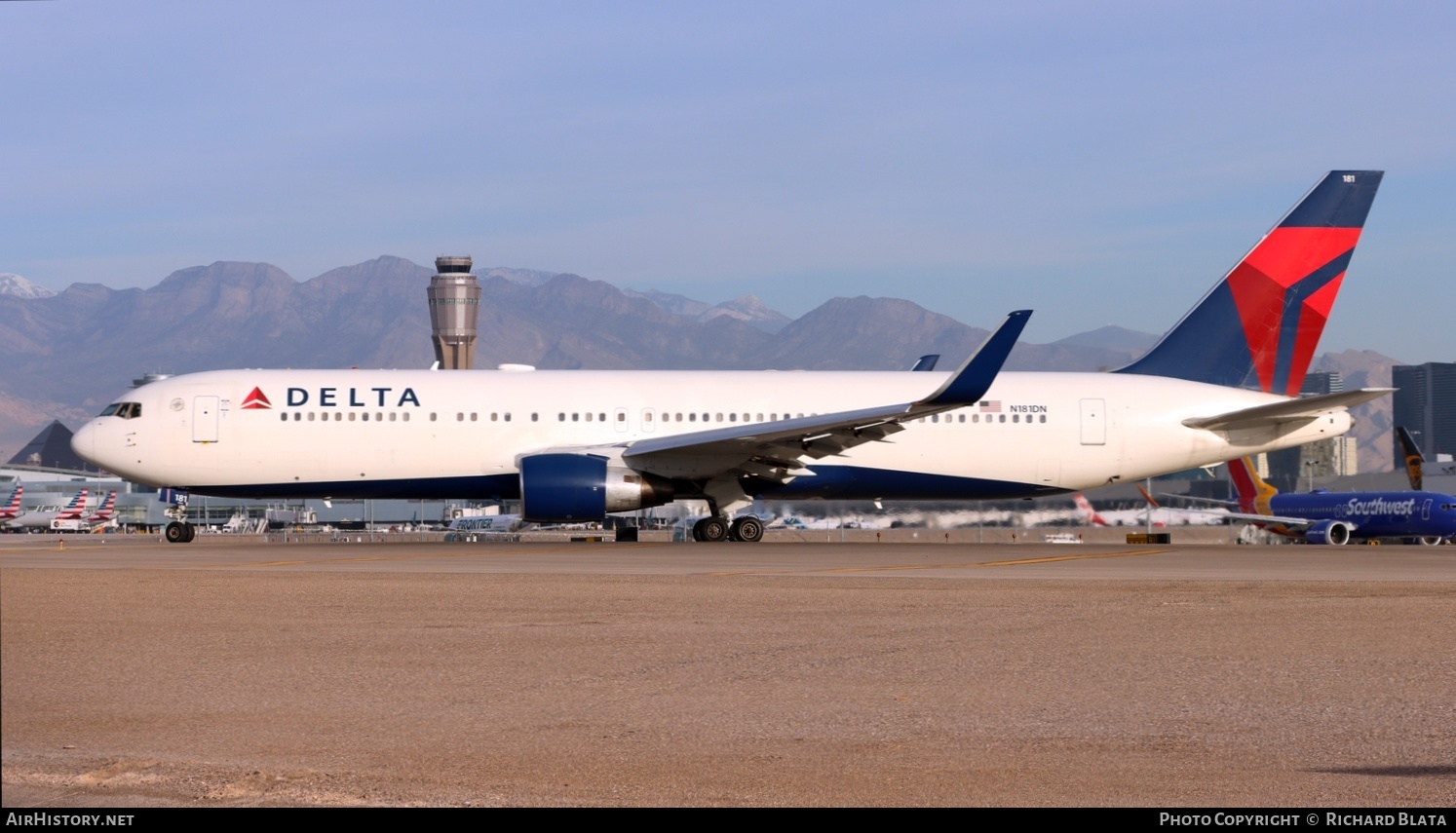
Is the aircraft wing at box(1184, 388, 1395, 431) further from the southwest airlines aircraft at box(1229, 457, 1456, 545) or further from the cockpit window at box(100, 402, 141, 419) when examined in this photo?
the cockpit window at box(100, 402, 141, 419)

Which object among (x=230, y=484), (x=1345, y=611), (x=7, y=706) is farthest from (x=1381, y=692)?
(x=230, y=484)

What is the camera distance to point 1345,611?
50.2 feet

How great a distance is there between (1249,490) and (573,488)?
38814 mm

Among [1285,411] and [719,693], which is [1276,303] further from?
[719,693]

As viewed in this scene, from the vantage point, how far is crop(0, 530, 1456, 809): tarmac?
689 centimetres

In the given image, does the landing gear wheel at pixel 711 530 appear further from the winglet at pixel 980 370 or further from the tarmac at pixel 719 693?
the tarmac at pixel 719 693

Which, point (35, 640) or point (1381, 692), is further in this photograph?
point (1381, 692)

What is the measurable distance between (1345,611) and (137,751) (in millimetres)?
12216

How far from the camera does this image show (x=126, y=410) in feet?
103

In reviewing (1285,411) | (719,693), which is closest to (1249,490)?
(1285,411)

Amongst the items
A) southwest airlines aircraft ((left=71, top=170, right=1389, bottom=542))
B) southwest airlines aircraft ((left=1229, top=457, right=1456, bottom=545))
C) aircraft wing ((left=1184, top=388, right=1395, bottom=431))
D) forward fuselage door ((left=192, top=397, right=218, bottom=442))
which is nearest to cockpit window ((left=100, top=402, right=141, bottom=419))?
southwest airlines aircraft ((left=71, top=170, right=1389, bottom=542))

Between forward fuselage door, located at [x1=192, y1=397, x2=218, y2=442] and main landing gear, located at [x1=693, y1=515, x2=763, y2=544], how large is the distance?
10245 millimetres

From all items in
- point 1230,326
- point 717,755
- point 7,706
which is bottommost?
point 717,755
